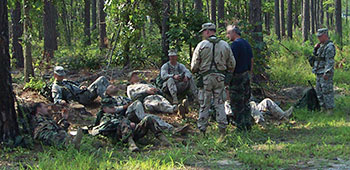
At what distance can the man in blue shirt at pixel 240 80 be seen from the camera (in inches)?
284

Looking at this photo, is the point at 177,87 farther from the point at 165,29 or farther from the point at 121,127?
the point at 121,127

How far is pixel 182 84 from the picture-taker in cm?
945

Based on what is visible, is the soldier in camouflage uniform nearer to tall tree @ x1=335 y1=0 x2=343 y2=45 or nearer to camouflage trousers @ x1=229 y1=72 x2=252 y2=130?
camouflage trousers @ x1=229 y1=72 x2=252 y2=130

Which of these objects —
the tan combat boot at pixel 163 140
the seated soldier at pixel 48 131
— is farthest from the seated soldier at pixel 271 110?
the seated soldier at pixel 48 131

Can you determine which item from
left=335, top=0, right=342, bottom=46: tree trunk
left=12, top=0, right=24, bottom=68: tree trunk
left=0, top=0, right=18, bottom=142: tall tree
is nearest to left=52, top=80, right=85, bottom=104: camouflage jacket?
left=0, top=0, right=18, bottom=142: tall tree

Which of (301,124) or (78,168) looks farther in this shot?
(301,124)

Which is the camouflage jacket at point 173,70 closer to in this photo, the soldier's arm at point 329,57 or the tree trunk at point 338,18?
the soldier's arm at point 329,57

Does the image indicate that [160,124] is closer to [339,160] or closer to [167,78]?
[167,78]

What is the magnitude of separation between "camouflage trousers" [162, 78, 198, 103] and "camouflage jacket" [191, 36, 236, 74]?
225 centimetres

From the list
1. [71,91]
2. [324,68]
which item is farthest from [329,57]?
[71,91]

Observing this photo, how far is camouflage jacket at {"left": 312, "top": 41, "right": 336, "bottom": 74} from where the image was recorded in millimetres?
8930

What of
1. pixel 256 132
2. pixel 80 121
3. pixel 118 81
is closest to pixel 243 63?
pixel 256 132

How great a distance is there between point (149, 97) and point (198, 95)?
6.51 feet

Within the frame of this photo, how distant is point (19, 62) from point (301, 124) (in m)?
9.80
